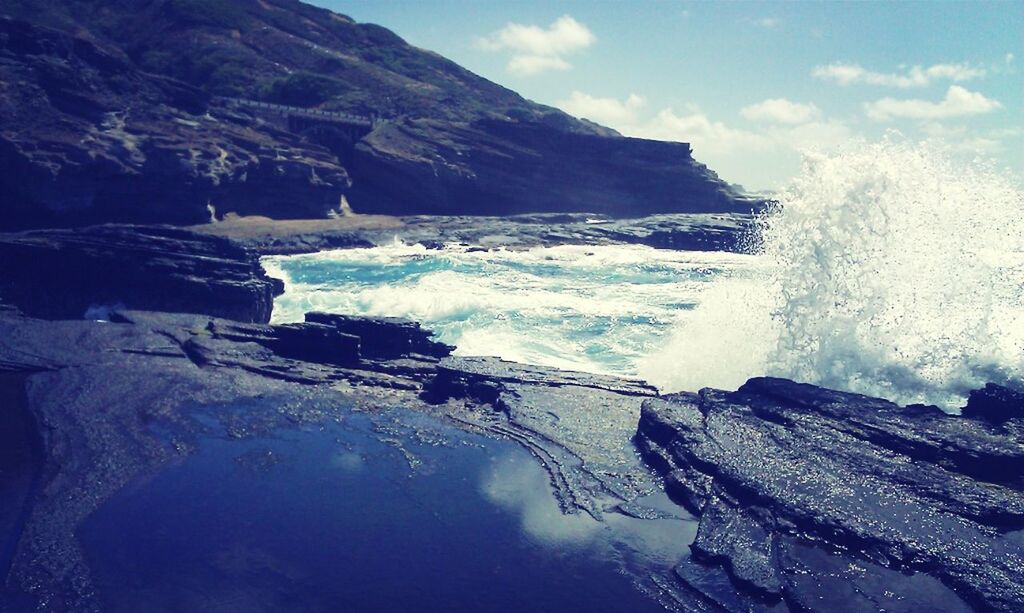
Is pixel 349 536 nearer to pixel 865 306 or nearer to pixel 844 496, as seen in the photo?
pixel 844 496

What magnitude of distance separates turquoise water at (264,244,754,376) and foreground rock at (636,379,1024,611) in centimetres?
672

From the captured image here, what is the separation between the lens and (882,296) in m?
15.4

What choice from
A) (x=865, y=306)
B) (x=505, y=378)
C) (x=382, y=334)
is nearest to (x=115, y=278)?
(x=382, y=334)

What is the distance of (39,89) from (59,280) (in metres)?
19.9

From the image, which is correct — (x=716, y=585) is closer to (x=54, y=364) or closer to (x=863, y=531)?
(x=863, y=531)

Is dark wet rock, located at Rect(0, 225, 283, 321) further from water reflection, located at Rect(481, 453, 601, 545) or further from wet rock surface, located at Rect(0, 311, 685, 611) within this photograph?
water reflection, located at Rect(481, 453, 601, 545)

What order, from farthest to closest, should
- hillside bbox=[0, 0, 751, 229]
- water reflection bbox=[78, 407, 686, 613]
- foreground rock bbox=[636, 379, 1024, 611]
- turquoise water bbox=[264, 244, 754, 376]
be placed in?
hillside bbox=[0, 0, 751, 229]
turquoise water bbox=[264, 244, 754, 376]
foreground rock bbox=[636, 379, 1024, 611]
water reflection bbox=[78, 407, 686, 613]

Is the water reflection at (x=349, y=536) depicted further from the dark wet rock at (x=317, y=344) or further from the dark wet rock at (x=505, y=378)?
the dark wet rock at (x=317, y=344)

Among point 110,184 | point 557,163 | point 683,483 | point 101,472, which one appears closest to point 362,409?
point 101,472

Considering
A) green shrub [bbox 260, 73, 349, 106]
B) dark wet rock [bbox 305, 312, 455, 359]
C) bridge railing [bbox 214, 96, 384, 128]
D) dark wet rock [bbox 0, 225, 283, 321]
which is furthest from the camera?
green shrub [bbox 260, 73, 349, 106]

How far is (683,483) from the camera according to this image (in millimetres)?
10508

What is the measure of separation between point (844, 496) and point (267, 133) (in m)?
47.4

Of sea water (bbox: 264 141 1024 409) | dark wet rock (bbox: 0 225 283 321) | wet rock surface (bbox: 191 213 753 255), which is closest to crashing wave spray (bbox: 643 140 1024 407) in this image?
sea water (bbox: 264 141 1024 409)

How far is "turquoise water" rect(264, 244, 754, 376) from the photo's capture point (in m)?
21.9
